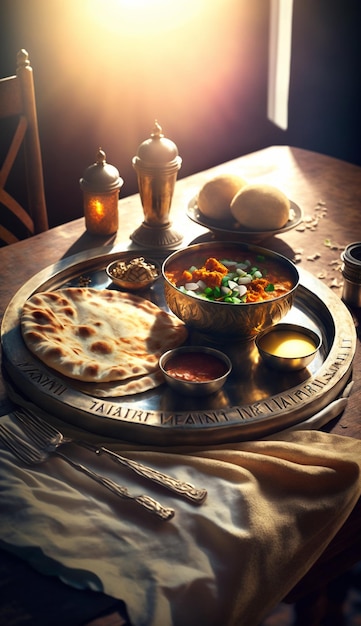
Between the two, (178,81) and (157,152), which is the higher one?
(157,152)

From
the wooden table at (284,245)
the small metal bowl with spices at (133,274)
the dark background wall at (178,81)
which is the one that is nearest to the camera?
the wooden table at (284,245)

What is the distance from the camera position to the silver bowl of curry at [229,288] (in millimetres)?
1683

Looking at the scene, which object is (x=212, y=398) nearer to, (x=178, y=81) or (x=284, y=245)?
(x=284, y=245)

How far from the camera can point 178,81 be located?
391 centimetres

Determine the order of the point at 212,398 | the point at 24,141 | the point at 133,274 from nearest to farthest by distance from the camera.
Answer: the point at 212,398 → the point at 133,274 → the point at 24,141

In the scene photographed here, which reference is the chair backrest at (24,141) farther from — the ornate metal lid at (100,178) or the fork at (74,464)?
the fork at (74,464)

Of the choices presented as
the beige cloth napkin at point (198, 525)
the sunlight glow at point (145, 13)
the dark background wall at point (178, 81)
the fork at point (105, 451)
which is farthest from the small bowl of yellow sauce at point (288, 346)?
the sunlight glow at point (145, 13)

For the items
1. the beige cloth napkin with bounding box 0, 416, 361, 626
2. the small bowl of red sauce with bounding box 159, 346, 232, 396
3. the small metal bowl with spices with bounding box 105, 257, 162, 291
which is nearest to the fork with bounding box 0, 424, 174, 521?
the beige cloth napkin with bounding box 0, 416, 361, 626

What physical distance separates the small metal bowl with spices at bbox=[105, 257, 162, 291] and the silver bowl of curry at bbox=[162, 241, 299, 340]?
0.41 feet

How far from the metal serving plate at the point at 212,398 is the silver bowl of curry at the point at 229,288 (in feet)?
0.23

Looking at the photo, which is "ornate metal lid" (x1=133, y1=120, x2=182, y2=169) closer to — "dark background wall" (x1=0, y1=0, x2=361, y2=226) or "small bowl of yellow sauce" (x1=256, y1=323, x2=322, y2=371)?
"small bowl of yellow sauce" (x1=256, y1=323, x2=322, y2=371)

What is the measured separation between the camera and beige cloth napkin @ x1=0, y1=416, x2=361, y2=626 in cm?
118

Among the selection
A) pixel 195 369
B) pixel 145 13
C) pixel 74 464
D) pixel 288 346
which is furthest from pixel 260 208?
pixel 145 13

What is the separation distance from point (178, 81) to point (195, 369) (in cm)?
263
